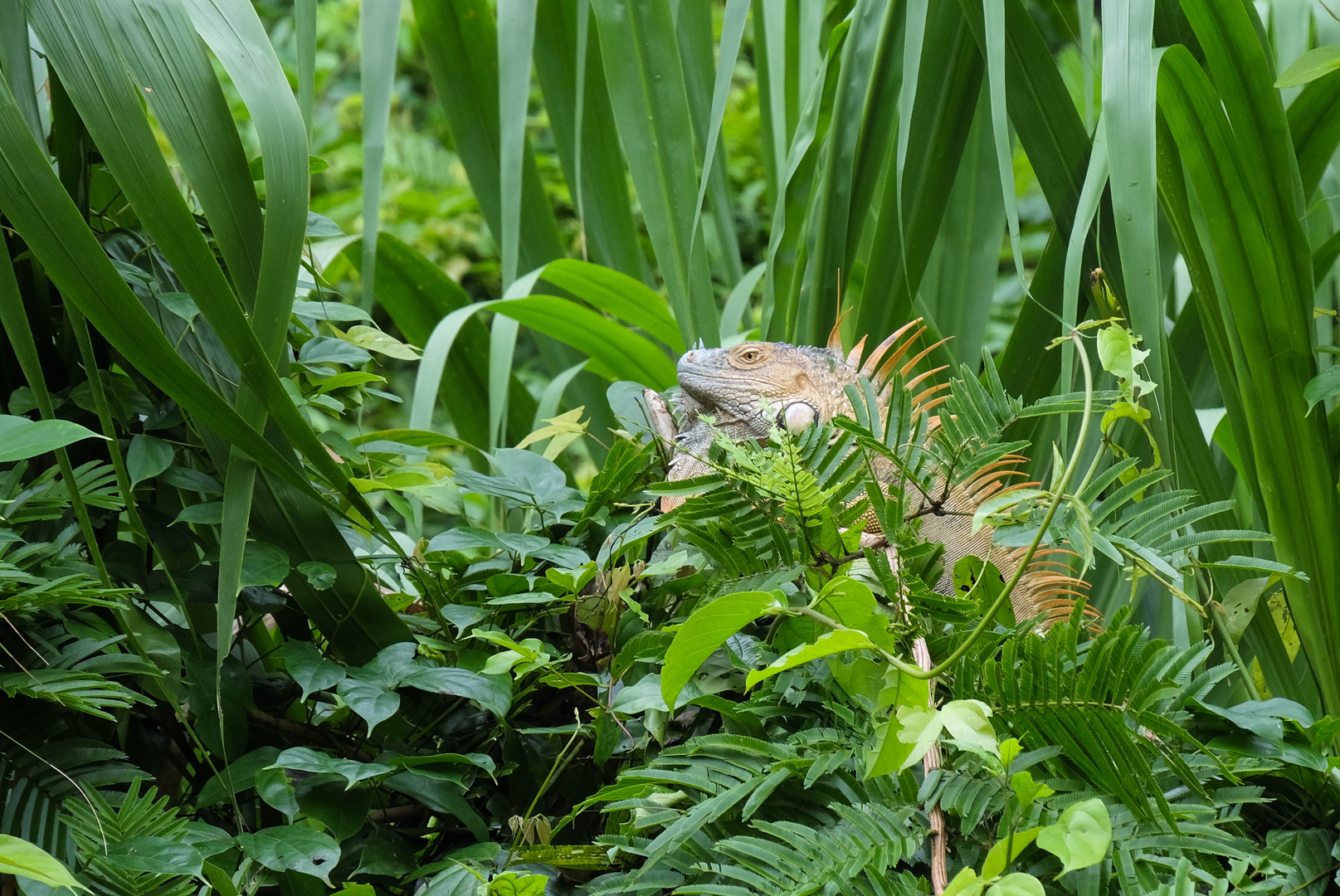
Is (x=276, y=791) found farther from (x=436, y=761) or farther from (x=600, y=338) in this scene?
(x=600, y=338)

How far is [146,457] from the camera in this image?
641 millimetres

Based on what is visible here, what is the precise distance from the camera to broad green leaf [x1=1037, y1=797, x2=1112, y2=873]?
1.30 feet

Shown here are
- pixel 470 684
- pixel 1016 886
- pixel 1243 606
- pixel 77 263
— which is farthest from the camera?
pixel 1243 606

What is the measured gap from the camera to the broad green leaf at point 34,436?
0.49 metres

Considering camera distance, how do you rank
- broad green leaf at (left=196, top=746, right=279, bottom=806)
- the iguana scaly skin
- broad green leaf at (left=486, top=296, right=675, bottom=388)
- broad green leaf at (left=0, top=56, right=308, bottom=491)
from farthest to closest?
broad green leaf at (left=486, top=296, right=675, bottom=388) → the iguana scaly skin → broad green leaf at (left=196, top=746, right=279, bottom=806) → broad green leaf at (left=0, top=56, right=308, bottom=491)

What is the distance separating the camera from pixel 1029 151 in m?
0.93

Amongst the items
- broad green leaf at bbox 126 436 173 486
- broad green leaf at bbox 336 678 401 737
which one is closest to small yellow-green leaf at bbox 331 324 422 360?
broad green leaf at bbox 126 436 173 486

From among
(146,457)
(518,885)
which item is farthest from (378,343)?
(518,885)

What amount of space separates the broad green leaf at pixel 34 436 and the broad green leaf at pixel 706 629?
0.29m

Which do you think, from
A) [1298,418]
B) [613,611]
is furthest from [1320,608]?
[613,611]

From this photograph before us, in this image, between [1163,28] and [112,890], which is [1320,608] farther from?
[112,890]

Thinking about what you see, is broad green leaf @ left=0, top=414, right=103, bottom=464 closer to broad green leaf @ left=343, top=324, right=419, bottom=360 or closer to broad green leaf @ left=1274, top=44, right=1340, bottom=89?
broad green leaf @ left=343, top=324, right=419, bottom=360

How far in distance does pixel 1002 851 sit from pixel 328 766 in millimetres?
369

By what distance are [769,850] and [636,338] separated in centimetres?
96
